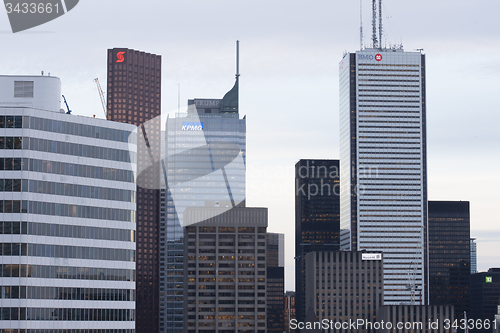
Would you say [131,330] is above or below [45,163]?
below

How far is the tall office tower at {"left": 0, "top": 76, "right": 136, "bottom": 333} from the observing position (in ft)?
479

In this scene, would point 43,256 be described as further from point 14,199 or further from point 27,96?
point 27,96

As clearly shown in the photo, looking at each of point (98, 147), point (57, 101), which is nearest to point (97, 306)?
point (98, 147)

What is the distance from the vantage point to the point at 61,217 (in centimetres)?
15150

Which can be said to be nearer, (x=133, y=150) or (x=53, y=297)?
(x=53, y=297)

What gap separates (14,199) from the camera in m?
147

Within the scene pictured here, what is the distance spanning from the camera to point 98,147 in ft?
518

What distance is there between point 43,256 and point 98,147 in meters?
24.4

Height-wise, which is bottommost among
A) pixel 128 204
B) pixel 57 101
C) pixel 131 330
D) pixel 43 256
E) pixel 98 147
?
pixel 131 330

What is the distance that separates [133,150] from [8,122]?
2598cm

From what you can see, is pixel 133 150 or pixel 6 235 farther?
pixel 133 150

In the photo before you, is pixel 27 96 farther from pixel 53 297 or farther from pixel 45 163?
pixel 53 297

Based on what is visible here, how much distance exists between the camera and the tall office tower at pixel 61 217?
14588cm

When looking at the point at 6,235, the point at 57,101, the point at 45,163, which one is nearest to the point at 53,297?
the point at 6,235
